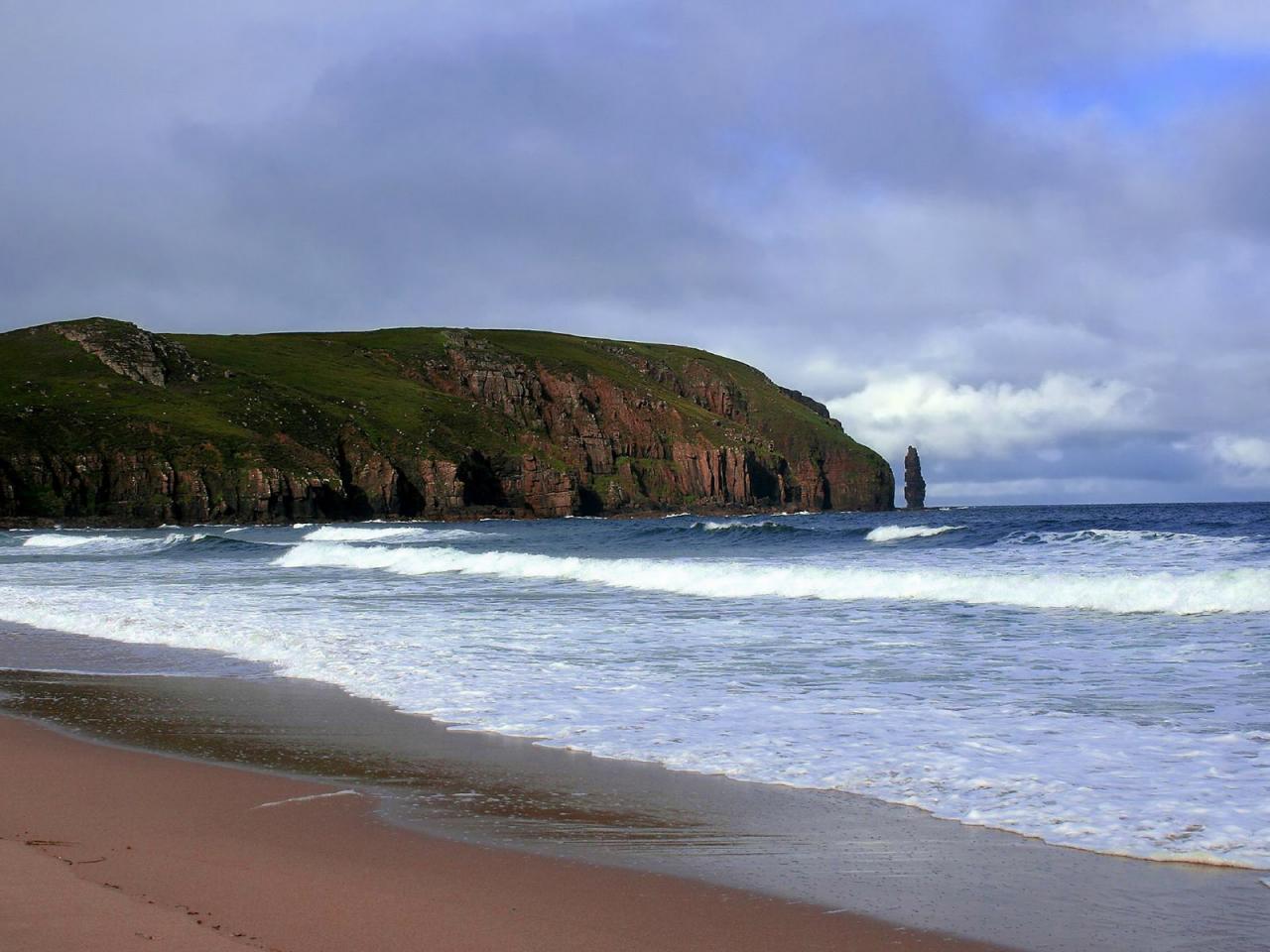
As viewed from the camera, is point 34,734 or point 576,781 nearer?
point 576,781

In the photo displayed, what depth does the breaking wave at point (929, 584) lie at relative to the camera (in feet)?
55.9

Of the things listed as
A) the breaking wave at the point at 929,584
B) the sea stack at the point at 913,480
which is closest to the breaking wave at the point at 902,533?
the breaking wave at the point at 929,584

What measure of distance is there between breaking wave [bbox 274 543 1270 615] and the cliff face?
75.9 metres

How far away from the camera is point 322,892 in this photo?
4.42 metres

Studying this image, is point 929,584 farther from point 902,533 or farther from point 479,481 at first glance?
point 479,481

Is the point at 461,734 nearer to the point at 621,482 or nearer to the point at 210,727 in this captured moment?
the point at 210,727

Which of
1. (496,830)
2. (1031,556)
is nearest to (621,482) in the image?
(1031,556)

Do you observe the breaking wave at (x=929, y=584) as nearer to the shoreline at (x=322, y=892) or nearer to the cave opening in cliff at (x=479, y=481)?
the shoreline at (x=322, y=892)

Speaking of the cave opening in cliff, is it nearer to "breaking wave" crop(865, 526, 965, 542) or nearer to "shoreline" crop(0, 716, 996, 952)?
"breaking wave" crop(865, 526, 965, 542)

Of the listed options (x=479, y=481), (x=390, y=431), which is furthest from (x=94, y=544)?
(x=479, y=481)

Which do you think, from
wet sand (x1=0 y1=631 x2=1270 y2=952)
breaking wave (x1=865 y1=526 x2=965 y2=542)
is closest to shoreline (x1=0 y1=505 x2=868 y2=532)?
breaking wave (x1=865 y1=526 x2=965 y2=542)

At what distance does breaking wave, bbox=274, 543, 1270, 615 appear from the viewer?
17047mm

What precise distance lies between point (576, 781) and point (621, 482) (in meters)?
136

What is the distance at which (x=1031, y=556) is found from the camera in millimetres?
27906
